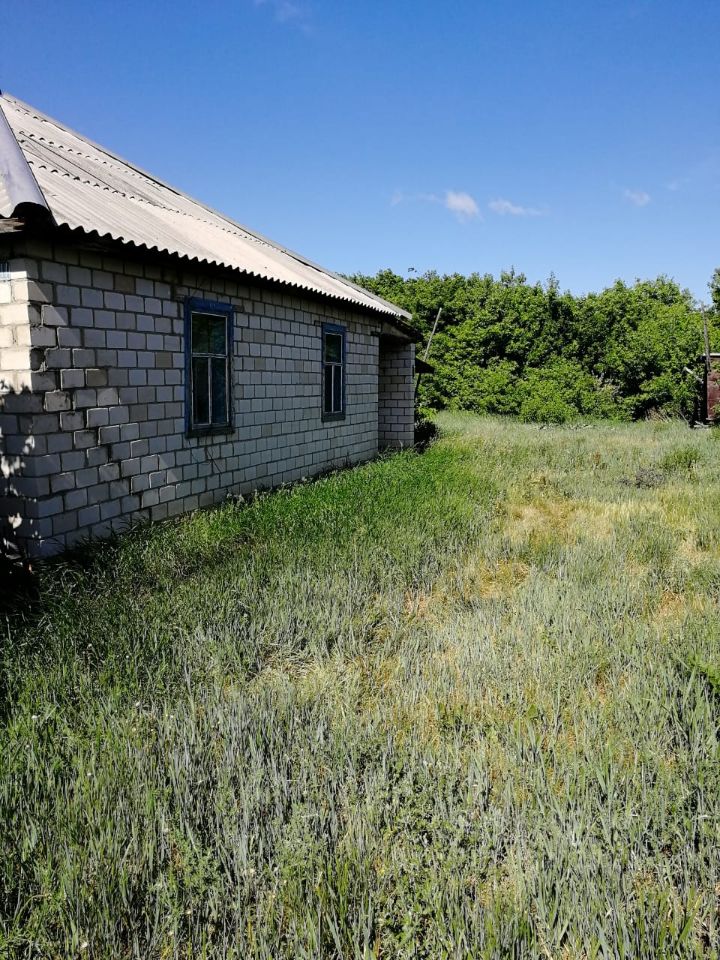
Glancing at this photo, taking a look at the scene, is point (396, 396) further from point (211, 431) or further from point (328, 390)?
point (211, 431)

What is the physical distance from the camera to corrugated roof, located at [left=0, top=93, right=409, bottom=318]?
5.35 metres

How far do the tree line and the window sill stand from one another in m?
15.0

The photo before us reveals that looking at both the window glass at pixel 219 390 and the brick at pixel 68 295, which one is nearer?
the brick at pixel 68 295

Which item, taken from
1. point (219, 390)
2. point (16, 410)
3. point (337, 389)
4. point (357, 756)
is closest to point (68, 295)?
point (16, 410)

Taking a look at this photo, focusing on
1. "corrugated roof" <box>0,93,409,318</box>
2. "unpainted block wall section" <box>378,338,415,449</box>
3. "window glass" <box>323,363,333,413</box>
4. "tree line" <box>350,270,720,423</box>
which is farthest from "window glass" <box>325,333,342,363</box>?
"tree line" <box>350,270,720,423</box>

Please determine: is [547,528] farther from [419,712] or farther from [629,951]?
[629,951]

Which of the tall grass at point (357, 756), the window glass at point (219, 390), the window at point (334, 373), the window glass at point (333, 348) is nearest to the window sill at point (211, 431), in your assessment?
the window glass at point (219, 390)

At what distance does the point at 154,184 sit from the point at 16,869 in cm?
1010

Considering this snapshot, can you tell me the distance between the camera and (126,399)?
6.42m

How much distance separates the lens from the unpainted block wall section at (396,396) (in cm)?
1456

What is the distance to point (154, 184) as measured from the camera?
1009 centimetres

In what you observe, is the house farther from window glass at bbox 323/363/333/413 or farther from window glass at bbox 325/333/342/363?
window glass at bbox 325/333/342/363

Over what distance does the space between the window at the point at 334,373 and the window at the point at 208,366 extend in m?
3.03

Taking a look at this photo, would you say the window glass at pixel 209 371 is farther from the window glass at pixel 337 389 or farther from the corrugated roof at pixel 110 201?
the window glass at pixel 337 389
